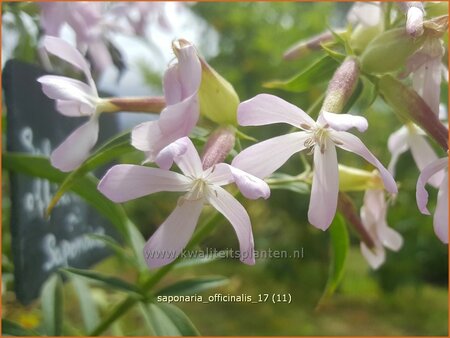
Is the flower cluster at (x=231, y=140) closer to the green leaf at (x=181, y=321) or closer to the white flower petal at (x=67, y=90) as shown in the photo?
the white flower petal at (x=67, y=90)

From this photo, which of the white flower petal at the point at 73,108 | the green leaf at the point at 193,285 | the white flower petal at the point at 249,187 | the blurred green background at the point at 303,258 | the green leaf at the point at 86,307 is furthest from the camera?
the blurred green background at the point at 303,258

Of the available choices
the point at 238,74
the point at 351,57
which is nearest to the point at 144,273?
the point at 351,57

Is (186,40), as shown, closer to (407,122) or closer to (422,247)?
(407,122)

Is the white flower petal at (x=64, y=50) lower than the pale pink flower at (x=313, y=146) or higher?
higher

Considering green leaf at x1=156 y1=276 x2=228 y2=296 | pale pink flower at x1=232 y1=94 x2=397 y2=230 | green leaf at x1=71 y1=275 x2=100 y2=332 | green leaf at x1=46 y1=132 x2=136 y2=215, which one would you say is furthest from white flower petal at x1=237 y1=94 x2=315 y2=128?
green leaf at x1=71 y1=275 x2=100 y2=332

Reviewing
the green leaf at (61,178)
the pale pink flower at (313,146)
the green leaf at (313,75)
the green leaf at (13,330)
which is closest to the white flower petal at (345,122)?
the pale pink flower at (313,146)

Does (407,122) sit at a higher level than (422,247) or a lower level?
higher

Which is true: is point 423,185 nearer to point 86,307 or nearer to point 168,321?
point 168,321

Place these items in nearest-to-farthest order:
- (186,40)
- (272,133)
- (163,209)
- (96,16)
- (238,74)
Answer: (186,40), (96,16), (163,209), (272,133), (238,74)
